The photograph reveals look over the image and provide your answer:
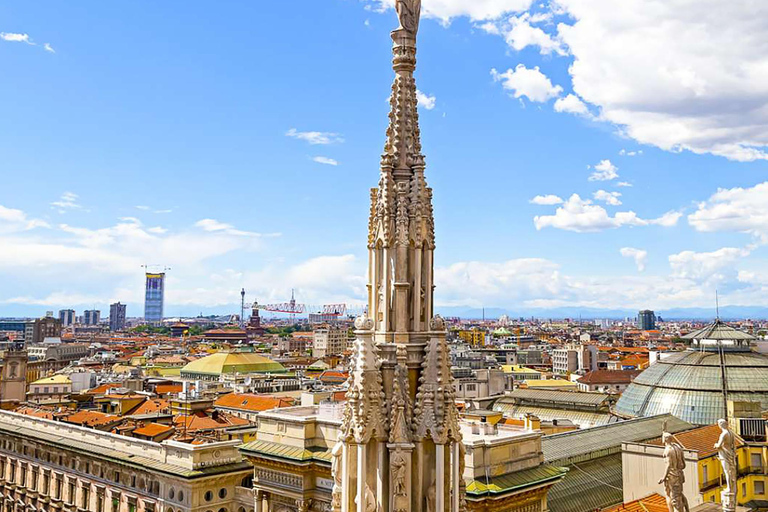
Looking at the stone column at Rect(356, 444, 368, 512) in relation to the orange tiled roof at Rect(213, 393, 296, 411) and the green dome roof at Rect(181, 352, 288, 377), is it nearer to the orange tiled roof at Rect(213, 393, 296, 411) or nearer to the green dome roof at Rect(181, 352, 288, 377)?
the orange tiled roof at Rect(213, 393, 296, 411)

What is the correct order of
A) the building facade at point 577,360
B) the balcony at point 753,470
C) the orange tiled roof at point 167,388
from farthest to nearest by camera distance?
the building facade at point 577,360 < the orange tiled roof at point 167,388 < the balcony at point 753,470

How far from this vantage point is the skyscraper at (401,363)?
29.6ft

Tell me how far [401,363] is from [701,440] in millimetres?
30112

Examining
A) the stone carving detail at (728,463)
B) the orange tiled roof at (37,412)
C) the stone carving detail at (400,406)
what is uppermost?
the stone carving detail at (400,406)

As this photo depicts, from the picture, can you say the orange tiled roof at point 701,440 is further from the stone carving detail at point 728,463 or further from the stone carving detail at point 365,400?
the stone carving detail at point 365,400

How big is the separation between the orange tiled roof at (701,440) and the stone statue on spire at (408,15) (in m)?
27.6

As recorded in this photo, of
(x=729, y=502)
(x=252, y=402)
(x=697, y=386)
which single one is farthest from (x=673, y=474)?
(x=252, y=402)


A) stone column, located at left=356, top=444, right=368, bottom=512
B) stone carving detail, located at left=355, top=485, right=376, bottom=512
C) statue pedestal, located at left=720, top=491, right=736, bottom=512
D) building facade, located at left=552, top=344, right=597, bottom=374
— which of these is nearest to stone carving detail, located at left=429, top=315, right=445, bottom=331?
stone column, located at left=356, top=444, right=368, bottom=512

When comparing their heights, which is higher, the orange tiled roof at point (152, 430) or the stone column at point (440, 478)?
the stone column at point (440, 478)

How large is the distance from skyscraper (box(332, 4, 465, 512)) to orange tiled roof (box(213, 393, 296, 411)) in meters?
55.9

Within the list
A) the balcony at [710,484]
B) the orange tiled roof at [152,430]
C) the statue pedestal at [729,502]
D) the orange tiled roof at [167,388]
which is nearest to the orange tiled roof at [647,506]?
the balcony at [710,484]

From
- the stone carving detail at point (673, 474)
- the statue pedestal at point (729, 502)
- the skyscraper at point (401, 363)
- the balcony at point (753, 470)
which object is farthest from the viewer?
the balcony at point (753, 470)

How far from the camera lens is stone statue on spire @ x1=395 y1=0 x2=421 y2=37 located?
10094mm

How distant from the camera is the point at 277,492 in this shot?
32.6 metres
